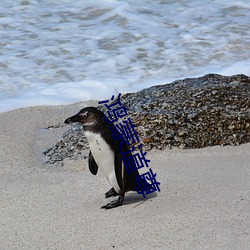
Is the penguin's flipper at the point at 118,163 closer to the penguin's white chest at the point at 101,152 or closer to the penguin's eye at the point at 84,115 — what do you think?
the penguin's white chest at the point at 101,152

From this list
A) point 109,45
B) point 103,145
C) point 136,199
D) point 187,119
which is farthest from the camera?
point 109,45

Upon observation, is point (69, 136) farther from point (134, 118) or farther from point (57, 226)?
point (57, 226)

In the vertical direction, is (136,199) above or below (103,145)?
below

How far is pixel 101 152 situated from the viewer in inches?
134

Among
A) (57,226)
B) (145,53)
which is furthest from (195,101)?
(145,53)

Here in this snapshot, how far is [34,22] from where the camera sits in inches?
398

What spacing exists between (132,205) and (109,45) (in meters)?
5.49

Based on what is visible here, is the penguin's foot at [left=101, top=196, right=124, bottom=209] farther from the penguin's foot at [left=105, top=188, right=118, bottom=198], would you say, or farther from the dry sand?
the penguin's foot at [left=105, top=188, right=118, bottom=198]

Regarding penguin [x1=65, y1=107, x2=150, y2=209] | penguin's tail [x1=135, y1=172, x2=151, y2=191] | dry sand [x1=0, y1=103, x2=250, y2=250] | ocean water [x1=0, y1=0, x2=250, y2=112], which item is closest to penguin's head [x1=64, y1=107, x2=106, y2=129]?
penguin [x1=65, y1=107, x2=150, y2=209]

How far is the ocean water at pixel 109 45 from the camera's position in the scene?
23.7 ft

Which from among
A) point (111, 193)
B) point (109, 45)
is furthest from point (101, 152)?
point (109, 45)

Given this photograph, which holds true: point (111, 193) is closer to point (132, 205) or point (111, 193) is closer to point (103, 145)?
point (132, 205)

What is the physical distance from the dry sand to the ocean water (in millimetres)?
2054

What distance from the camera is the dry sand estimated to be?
323 cm
